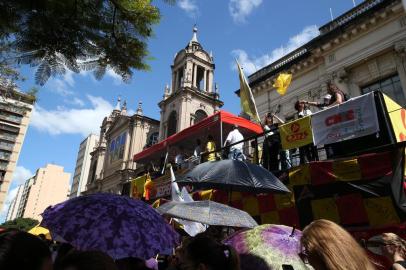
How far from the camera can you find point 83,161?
11869 centimetres

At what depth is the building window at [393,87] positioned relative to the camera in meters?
12.8

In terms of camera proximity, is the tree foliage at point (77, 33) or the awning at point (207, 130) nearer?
the tree foliage at point (77, 33)

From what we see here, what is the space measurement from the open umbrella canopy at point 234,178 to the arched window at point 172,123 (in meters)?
26.1

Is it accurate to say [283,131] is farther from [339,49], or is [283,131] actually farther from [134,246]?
[339,49]

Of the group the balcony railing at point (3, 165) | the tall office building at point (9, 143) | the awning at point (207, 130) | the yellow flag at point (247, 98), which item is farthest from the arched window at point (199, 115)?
the balcony railing at point (3, 165)

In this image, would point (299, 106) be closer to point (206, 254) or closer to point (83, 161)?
point (206, 254)

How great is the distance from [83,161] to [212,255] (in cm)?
12486

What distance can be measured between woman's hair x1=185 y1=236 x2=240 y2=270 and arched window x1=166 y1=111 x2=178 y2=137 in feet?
97.6

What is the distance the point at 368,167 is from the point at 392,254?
3.42m

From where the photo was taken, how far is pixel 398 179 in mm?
6270

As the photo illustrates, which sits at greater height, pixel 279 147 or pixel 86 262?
pixel 279 147

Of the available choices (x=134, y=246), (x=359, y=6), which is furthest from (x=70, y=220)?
(x=359, y=6)

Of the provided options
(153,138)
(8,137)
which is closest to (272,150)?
(153,138)

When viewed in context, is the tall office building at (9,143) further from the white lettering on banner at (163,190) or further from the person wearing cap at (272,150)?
the person wearing cap at (272,150)
